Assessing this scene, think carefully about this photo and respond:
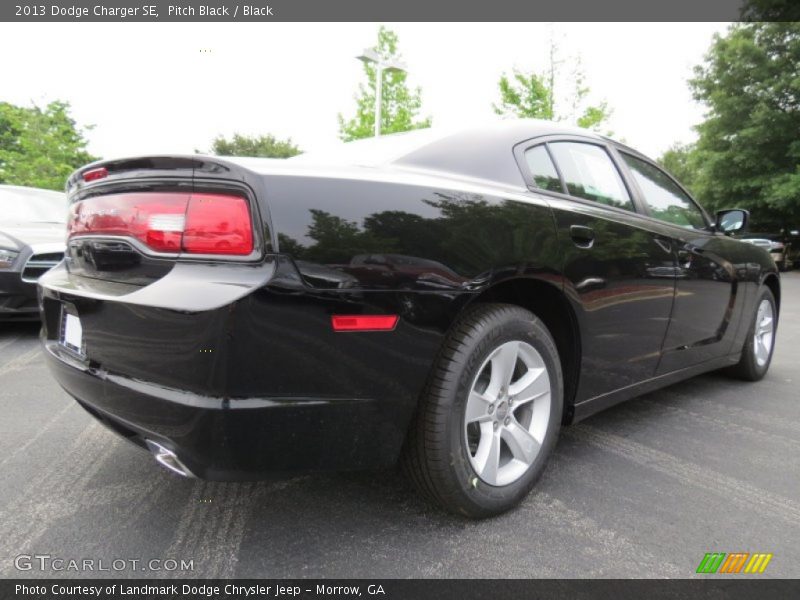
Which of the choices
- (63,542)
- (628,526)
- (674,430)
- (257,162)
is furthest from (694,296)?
(63,542)

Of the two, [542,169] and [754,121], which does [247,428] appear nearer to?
[542,169]

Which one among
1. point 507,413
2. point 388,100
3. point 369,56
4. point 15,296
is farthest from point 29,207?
point 388,100

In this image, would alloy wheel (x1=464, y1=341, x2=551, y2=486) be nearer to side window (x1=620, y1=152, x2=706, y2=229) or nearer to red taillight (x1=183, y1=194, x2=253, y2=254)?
red taillight (x1=183, y1=194, x2=253, y2=254)

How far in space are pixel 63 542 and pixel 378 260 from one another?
138 centimetres

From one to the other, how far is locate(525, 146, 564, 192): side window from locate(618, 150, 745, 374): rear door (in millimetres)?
713

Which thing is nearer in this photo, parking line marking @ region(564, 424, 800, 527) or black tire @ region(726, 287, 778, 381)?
parking line marking @ region(564, 424, 800, 527)

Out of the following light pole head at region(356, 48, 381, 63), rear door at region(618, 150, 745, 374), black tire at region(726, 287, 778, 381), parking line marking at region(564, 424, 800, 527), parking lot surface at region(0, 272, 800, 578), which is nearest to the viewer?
parking lot surface at region(0, 272, 800, 578)

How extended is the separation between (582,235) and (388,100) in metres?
15.8

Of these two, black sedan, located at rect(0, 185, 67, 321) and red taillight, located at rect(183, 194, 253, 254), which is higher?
red taillight, located at rect(183, 194, 253, 254)

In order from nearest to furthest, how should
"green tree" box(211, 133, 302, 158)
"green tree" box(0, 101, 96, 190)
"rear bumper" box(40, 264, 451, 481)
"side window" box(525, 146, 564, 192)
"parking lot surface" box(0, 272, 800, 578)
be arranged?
1. "rear bumper" box(40, 264, 451, 481)
2. "parking lot surface" box(0, 272, 800, 578)
3. "side window" box(525, 146, 564, 192)
4. "green tree" box(0, 101, 96, 190)
5. "green tree" box(211, 133, 302, 158)

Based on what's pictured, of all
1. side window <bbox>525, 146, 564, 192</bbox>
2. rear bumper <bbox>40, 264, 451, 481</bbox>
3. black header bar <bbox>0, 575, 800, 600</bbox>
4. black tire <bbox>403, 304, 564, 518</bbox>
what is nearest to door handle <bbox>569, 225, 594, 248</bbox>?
side window <bbox>525, 146, 564, 192</bbox>

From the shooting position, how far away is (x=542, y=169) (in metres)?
2.23

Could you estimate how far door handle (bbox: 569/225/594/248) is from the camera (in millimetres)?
2090

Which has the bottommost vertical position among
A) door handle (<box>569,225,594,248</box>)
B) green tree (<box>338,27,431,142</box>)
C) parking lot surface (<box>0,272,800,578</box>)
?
parking lot surface (<box>0,272,800,578</box>)
